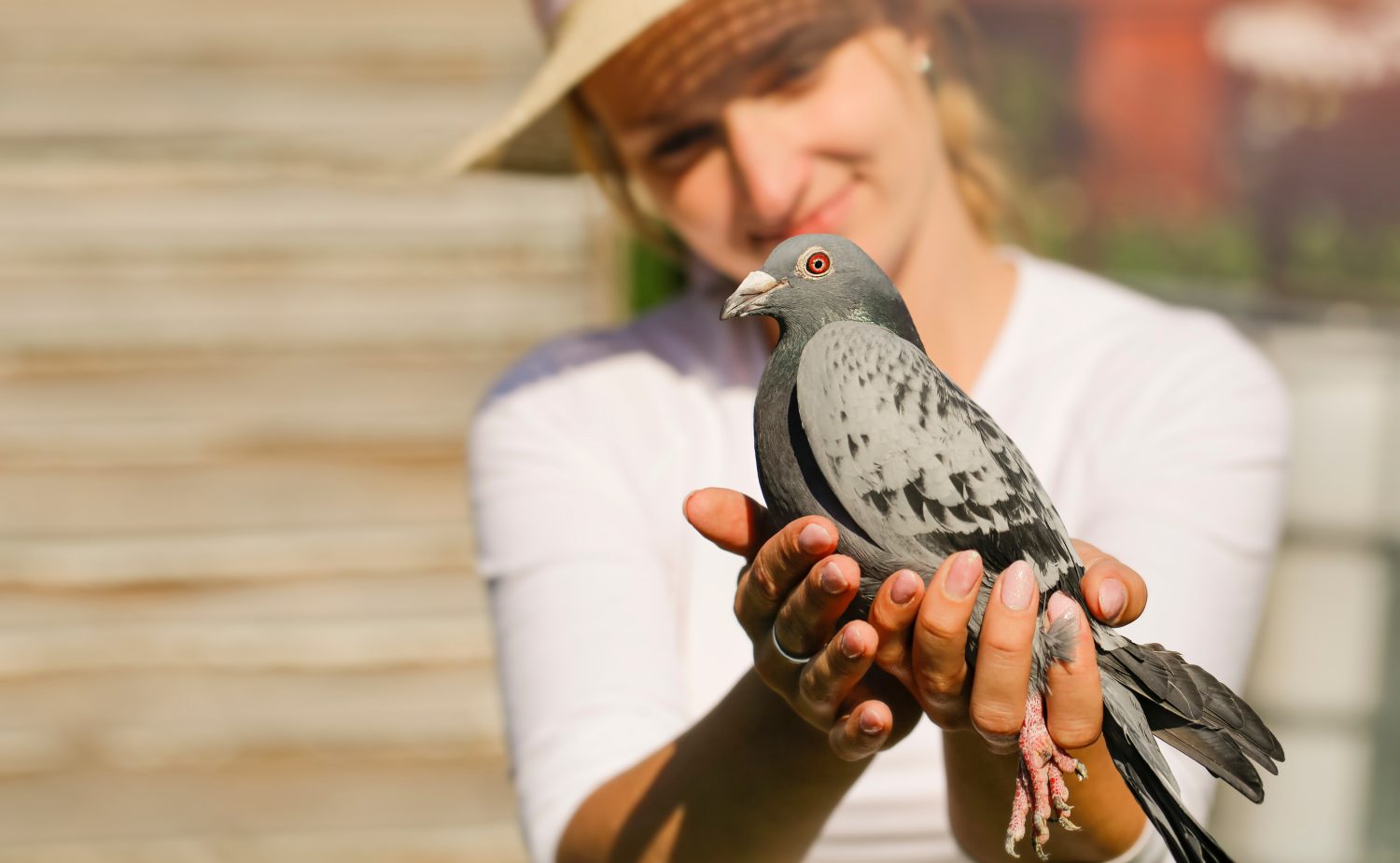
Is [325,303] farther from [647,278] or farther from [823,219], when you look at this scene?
[823,219]

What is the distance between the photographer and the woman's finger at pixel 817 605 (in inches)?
52.2

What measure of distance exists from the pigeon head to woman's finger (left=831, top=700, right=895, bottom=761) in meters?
0.44

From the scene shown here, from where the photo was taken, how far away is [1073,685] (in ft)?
4.44

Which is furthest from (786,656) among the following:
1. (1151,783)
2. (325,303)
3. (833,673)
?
(325,303)

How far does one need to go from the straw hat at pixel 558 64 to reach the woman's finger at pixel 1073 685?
1.20 meters

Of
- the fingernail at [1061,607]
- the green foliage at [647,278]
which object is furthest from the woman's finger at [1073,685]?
the green foliage at [647,278]

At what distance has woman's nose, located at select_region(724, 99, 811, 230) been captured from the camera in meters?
2.05

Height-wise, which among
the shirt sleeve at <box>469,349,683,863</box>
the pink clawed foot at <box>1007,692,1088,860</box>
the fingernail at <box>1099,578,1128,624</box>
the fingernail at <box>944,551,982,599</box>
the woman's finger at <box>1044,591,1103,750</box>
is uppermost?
the fingernail at <box>944,551,982,599</box>

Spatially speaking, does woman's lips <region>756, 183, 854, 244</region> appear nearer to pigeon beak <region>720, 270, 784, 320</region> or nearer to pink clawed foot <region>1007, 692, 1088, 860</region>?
pigeon beak <region>720, 270, 784, 320</region>

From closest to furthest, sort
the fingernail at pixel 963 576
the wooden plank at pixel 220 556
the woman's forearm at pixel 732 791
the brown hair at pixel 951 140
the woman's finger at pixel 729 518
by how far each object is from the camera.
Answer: the fingernail at pixel 963 576, the woman's finger at pixel 729 518, the woman's forearm at pixel 732 791, the brown hair at pixel 951 140, the wooden plank at pixel 220 556

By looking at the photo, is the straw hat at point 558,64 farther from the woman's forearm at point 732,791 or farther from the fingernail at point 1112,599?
the fingernail at point 1112,599

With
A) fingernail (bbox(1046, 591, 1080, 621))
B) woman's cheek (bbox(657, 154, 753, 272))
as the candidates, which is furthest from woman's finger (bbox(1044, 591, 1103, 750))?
woman's cheek (bbox(657, 154, 753, 272))

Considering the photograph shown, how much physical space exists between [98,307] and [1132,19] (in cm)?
538

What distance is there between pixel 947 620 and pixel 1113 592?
0.73 feet
